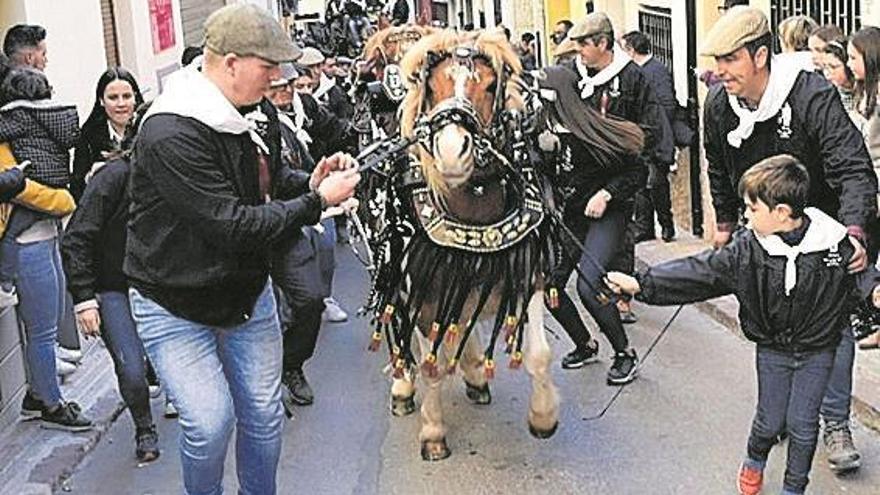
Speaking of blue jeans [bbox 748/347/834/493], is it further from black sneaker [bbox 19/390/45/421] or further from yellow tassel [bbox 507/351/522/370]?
black sneaker [bbox 19/390/45/421]

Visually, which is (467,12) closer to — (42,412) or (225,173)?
(42,412)

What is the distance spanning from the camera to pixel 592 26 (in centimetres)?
762

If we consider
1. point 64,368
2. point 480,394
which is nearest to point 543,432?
point 480,394

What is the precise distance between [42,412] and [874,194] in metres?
4.07

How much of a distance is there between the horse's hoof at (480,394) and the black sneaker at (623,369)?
661 mm

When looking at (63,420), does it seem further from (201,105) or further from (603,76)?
(603,76)

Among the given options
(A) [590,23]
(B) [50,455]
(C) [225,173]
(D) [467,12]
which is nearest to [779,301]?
(C) [225,173]

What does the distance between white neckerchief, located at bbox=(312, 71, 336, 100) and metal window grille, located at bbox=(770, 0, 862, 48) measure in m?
3.37

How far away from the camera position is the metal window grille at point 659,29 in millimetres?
13172

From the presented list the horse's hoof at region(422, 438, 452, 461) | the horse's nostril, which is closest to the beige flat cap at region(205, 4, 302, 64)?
the horse's nostril

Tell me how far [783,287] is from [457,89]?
1.62 m

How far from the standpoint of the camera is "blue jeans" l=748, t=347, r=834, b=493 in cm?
508

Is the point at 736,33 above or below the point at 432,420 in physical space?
above

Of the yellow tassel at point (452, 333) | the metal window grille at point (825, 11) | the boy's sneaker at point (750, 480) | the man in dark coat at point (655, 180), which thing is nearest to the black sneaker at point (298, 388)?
the yellow tassel at point (452, 333)
